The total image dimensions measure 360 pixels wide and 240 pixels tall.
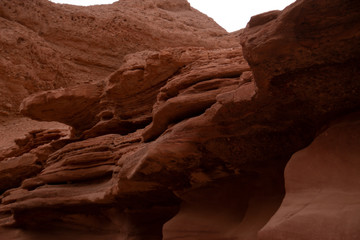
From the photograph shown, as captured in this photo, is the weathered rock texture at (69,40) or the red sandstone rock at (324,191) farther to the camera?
the weathered rock texture at (69,40)

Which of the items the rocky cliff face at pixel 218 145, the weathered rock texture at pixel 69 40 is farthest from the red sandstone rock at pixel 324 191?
the weathered rock texture at pixel 69 40

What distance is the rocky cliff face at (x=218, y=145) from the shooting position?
2756 millimetres

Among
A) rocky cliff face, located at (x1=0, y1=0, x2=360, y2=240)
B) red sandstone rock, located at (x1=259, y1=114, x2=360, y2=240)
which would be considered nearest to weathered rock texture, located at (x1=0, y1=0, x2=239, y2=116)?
rocky cliff face, located at (x1=0, y1=0, x2=360, y2=240)

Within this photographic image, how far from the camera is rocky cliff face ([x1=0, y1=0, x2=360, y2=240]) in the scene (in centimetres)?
276

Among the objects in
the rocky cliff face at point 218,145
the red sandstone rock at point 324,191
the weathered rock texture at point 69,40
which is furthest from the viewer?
the weathered rock texture at point 69,40

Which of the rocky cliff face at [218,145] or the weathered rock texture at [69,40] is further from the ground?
the weathered rock texture at [69,40]

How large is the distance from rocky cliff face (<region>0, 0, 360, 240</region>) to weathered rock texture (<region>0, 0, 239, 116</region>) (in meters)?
7.12

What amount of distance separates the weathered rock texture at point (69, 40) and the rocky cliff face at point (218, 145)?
7119mm

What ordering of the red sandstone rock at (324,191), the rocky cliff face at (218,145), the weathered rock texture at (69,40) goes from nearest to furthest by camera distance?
the red sandstone rock at (324,191) < the rocky cliff face at (218,145) < the weathered rock texture at (69,40)

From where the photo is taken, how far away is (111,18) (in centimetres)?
1466

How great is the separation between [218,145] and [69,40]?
12255 millimetres

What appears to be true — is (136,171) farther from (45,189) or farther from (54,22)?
(54,22)

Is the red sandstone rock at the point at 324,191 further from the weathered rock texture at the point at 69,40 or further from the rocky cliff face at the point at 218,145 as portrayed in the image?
the weathered rock texture at the point at 69,40

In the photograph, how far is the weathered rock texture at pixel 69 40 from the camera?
13.7 meters
